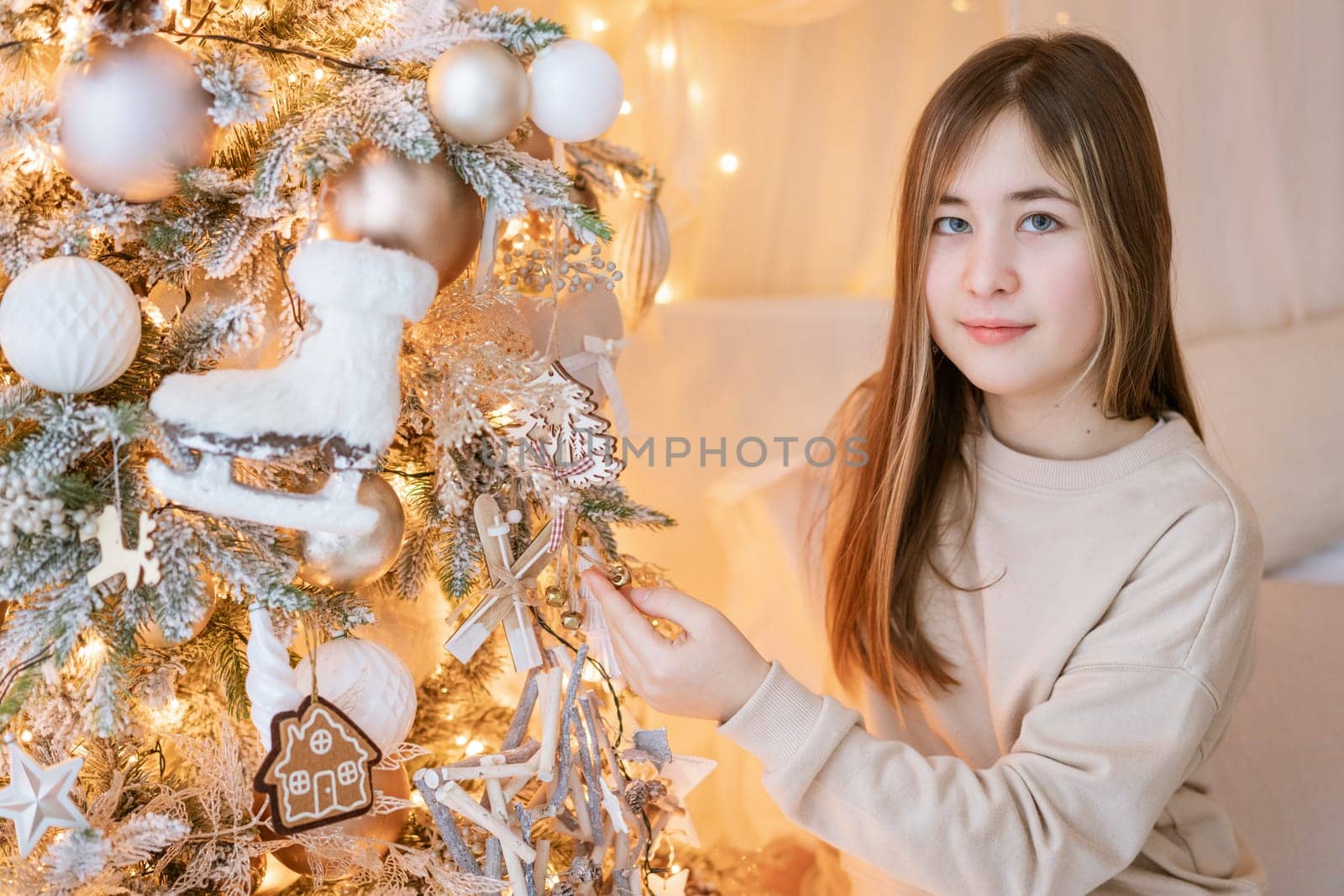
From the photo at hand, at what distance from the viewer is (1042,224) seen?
906 millimetres

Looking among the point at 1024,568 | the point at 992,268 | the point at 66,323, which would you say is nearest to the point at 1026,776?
the point at 1024,568

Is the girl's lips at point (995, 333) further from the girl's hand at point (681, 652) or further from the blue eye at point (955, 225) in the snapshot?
the girl's hand at point (681, 652)

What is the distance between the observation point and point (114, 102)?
1.91 feet

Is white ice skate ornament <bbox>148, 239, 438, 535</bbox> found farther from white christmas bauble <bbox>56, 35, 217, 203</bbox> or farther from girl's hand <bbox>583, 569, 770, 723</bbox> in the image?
girl's hand <bbox>583, 569, 770, 723</bbox>

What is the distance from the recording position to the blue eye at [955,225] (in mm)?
960

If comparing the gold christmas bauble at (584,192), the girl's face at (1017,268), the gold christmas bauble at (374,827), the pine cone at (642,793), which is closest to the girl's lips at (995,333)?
the girl's face at (1017,268)

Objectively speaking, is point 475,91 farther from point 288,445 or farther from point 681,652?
point 681,652

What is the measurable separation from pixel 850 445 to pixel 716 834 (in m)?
0.56

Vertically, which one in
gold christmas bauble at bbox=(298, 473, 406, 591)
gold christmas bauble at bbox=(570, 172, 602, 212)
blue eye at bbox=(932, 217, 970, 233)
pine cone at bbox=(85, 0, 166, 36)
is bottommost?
gold christmas bauble at bbox=(298, 473, 406, 591)

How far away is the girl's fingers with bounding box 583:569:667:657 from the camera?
0.79 metres

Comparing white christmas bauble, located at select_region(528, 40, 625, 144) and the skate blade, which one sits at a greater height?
white christmas bauble, located at select_region(528, 40, 625, 144)

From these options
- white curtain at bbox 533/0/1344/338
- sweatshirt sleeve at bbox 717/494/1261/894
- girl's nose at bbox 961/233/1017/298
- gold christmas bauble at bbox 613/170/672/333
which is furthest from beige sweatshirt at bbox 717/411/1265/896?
white curtain at bbox 533/0/1344/338

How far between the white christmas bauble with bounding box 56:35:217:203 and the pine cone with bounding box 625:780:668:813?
540mm

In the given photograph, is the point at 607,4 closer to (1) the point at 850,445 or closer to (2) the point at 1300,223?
(1) the point at 850,445
